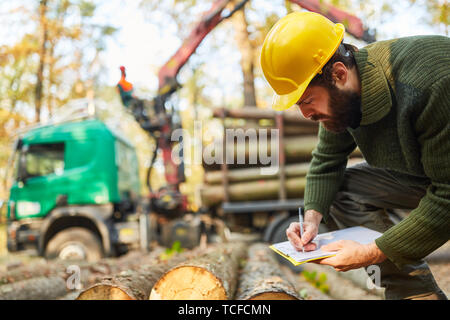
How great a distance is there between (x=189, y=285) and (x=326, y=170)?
1149 millimetres

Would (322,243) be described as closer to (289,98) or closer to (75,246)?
(289,98)

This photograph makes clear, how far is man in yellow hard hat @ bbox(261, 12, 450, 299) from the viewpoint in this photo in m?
1.54

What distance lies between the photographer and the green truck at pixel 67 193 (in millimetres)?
5664

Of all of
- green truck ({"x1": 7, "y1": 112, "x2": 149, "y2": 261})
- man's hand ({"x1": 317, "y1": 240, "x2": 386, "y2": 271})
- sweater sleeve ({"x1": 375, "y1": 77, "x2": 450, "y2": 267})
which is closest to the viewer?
sweater sleeve ({"x1": 375, "y1": 77, "x2": 450, "y2": 267})

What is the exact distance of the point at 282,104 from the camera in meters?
1.90

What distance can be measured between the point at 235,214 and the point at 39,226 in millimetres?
3299

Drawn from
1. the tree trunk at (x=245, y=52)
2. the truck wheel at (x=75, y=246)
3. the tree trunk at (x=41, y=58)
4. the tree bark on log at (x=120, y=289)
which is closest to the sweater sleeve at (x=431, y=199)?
the tree bark on log at (x=120, y=289)

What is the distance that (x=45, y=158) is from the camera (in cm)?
593

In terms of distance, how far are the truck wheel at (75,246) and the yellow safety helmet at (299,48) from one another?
187 inches

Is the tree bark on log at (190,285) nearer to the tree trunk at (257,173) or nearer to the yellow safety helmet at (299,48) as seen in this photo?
the yellow safety helmet at (299,48)

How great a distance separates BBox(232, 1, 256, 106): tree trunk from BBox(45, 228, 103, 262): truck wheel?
17.7 ft

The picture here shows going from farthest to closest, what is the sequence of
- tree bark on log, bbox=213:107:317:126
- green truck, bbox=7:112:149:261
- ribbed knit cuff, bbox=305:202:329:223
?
green truck, bbox=7:112:149:261 → tree bark on log, bbox=213:107:317:126 → ribbed knit cuff, bbox=305:202:329:223

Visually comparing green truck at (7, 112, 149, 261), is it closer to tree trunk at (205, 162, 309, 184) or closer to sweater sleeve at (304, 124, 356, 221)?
tree trunk at (205, 162, 309, 184)

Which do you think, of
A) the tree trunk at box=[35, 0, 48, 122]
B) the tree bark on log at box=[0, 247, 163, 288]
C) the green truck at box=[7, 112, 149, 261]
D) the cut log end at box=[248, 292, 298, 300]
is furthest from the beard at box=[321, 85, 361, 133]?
the tree trunk at box=[35, 0, 48, 122]
